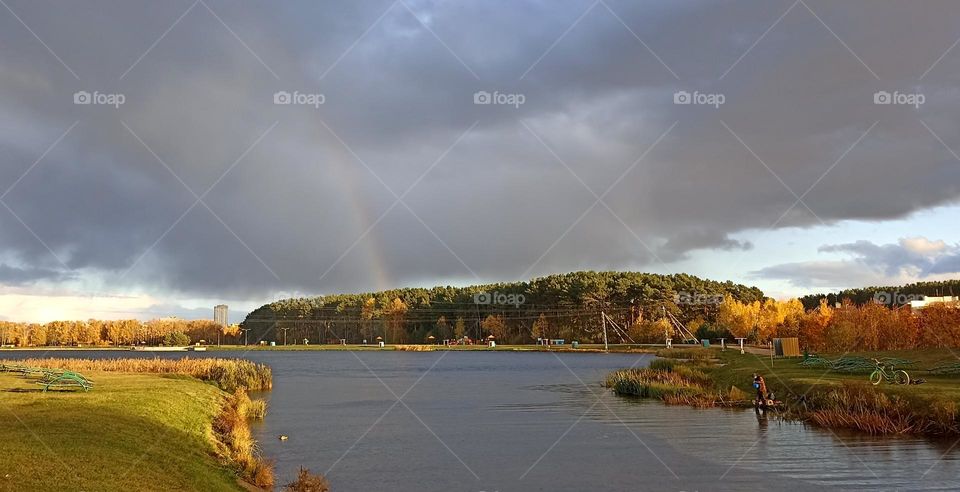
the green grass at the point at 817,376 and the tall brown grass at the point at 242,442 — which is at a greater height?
the green grass at the point at 817,376

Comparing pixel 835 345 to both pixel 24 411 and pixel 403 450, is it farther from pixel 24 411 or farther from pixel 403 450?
pixel 24 411

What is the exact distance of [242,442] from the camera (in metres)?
30.5

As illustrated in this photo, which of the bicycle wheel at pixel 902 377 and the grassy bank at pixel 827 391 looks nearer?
the grassy bank at pixel 827 391

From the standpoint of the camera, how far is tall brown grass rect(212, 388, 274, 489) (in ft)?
82.8

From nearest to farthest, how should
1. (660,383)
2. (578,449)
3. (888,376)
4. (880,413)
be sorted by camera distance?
(578,449)
(880,413)
(888,376)
(660,383)

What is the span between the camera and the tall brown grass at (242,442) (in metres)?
25.2

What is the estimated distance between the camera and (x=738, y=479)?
2686 cm

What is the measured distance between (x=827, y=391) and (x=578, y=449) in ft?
61.1

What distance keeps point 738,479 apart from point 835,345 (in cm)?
6084

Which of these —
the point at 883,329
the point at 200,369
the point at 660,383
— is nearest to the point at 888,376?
the point at 660,383

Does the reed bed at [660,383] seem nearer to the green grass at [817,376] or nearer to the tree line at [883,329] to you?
the green grass at [817,376]

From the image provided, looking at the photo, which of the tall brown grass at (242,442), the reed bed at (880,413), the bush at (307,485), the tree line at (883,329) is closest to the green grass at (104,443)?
the tall brown grass at (242,442)

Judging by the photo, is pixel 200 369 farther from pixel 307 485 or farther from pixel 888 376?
pixel 888 376

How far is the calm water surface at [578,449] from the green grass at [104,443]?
4045 mm
